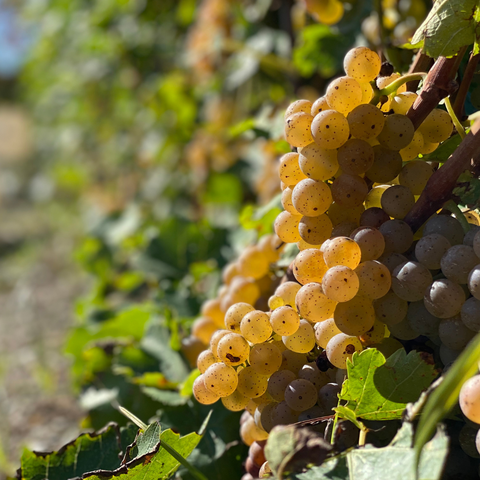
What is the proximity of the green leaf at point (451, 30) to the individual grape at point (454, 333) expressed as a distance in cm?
24

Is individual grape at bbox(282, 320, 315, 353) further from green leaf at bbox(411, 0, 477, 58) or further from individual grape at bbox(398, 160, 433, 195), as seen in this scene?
green leaf at bbox(411, 0, 477, 58)

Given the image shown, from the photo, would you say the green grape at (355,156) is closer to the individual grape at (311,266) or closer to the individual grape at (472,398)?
the individual grape at (311,266)

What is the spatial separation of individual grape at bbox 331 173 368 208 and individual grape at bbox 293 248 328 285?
5cm

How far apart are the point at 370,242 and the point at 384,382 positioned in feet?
0.39

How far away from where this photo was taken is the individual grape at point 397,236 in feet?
1.54

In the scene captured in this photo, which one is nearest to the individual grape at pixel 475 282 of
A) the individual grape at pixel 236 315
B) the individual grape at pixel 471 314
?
the individual grape at pixel 471 314

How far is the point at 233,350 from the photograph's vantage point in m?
0.50

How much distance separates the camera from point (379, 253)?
1.53 feet

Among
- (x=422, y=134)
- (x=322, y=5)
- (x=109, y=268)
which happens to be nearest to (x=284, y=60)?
(x=322, y=5)

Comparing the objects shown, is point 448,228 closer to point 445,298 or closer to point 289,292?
point 445,298

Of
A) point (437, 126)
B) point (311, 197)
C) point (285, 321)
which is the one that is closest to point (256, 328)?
point (285, 321)

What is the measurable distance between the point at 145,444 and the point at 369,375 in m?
0.21

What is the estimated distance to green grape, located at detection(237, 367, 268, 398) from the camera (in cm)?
51

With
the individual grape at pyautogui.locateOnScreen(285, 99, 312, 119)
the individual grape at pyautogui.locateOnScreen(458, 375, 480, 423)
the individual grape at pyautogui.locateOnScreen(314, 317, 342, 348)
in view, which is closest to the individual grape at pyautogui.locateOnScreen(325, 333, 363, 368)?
the individual grape at pyautogui.locateOnScreen(314, 317, 342, 348)
